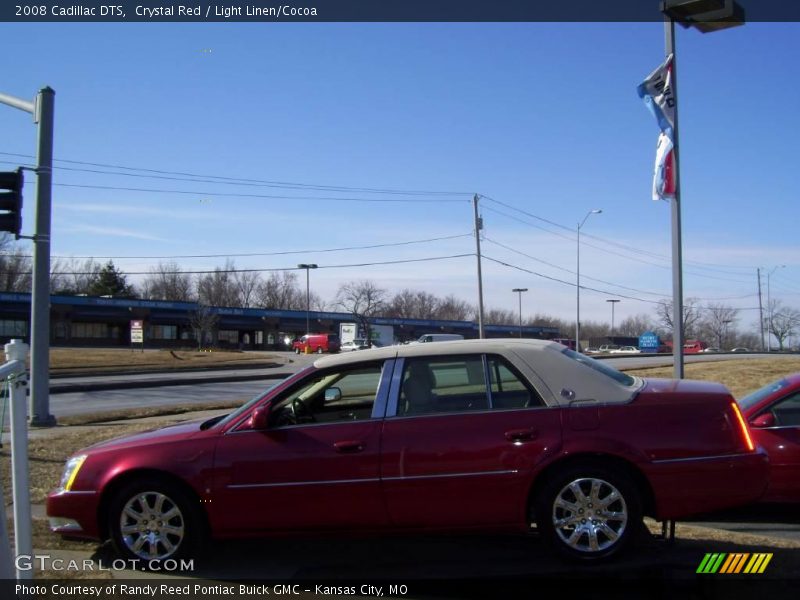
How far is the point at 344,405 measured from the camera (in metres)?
5.91

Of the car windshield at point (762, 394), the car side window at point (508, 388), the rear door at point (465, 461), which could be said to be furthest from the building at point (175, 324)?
the rear door at point (465, 461)

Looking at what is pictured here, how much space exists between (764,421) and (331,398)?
402 cm

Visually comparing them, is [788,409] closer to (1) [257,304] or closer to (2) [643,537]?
(2) [643,537]

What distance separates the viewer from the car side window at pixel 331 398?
219 inches

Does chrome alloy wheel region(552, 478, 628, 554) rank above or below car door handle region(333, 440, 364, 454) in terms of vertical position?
below

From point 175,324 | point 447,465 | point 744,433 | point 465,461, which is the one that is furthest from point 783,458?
point 175,324

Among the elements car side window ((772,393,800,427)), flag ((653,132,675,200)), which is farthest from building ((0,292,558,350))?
car side window ((772,393,800,427))

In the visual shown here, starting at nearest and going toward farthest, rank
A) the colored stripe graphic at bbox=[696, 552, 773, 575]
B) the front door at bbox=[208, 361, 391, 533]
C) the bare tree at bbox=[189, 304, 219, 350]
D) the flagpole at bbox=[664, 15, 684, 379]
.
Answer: the colored stripe graphic at bbox=[696, 552, 773, 575] < the front door at bbox=[208, 361, 391, 533] < the flagpole at bbox=[664, 15, 684, 379] < the bare tree at bbox=[189, 304, 219, 350]

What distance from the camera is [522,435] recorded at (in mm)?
5137

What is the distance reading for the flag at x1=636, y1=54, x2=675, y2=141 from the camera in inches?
424

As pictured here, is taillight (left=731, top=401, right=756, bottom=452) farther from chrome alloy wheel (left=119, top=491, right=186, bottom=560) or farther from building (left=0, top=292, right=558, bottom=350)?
building (left=0, top=292, right=558, bottom=350)

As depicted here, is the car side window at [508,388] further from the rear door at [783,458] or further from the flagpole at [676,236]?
the flagpole at [676,236]

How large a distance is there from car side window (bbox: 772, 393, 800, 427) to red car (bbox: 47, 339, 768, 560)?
6.26ft

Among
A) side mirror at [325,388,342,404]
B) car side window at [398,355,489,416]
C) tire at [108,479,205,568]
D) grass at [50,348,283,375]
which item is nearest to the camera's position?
tire at [108,479,205,568]
